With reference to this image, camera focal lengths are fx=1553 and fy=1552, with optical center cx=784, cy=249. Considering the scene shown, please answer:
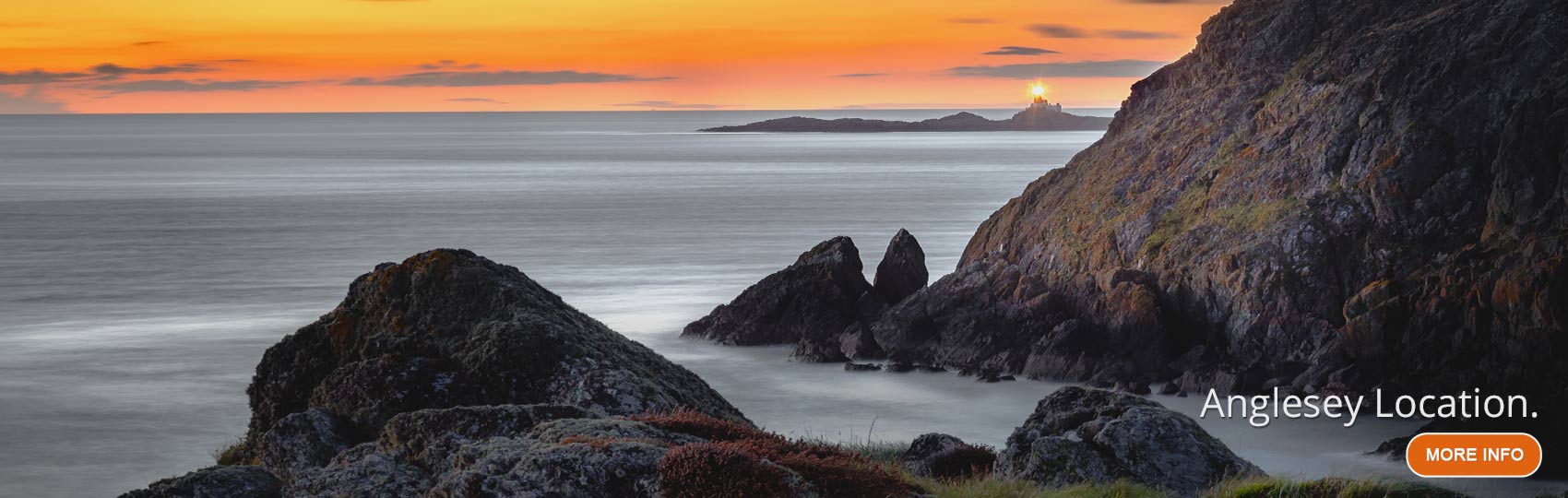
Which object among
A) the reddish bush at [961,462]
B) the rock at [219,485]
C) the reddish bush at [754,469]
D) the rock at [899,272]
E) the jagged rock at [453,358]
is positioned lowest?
the reddish bush at [961,462]

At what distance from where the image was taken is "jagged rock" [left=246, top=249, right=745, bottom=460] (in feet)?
46.8

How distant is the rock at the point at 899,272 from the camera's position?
3319 cm

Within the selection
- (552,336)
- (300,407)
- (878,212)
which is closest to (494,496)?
(552,336)

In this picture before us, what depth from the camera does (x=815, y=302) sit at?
1280 inches

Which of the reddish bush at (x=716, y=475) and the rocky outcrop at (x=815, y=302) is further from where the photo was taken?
the rocky outcrop at (x=815, y=302)

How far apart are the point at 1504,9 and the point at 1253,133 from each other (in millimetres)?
5200

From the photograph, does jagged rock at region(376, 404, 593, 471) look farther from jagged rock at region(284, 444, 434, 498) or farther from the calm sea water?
the calm sea water

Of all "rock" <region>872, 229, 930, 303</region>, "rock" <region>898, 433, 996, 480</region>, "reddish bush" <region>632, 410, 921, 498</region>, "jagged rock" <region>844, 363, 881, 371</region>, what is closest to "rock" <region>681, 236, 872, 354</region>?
"rock" <region>872, 229, 930, 303</region>

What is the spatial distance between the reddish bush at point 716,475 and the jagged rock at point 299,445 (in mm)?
5029

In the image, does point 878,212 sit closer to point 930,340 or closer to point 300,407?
point 930,340

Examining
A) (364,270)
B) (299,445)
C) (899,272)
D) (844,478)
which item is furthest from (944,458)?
(364,270)

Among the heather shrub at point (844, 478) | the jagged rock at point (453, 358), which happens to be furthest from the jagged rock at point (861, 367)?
the heather shrub at point (844, 478)

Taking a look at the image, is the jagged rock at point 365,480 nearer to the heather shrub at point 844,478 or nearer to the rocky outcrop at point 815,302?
the heather shrub at point 844,478

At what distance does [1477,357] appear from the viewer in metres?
24.1
